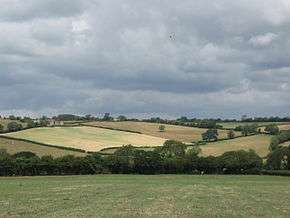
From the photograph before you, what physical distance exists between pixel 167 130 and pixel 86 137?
108 ft

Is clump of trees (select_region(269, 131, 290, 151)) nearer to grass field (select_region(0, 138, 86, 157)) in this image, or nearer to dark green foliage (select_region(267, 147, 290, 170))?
dark green foliage (select_region(267, 147, 290, 170))

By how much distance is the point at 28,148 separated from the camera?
467ft

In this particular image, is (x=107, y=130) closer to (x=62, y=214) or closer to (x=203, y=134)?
(x=203, y=134)

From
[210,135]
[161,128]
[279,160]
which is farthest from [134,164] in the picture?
[161,128]

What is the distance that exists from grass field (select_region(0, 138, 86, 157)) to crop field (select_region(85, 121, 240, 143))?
3810 cm

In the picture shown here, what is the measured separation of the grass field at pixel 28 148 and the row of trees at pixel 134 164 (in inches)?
502

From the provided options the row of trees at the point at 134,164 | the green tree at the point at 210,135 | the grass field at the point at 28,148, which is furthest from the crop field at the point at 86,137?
the row of trees at the point at 134,164

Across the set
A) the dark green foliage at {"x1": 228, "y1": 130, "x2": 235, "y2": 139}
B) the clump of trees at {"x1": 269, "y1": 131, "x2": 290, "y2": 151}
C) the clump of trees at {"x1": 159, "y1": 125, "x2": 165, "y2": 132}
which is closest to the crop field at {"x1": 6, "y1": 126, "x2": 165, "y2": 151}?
the clump of trees at {"x1": 159, "y1": 125, "x2": 165, "y2": 132}

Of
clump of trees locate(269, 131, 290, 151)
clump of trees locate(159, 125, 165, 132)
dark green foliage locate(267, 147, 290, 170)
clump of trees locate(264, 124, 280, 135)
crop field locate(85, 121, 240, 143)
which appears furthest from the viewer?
clump of trees locate(159, 125, 165, 132)

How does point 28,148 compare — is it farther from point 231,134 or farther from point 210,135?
point 231,134

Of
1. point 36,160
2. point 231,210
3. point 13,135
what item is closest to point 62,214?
point 231,210

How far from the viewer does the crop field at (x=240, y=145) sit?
487ft

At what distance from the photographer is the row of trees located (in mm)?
117688

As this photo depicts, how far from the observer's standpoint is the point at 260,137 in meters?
170
